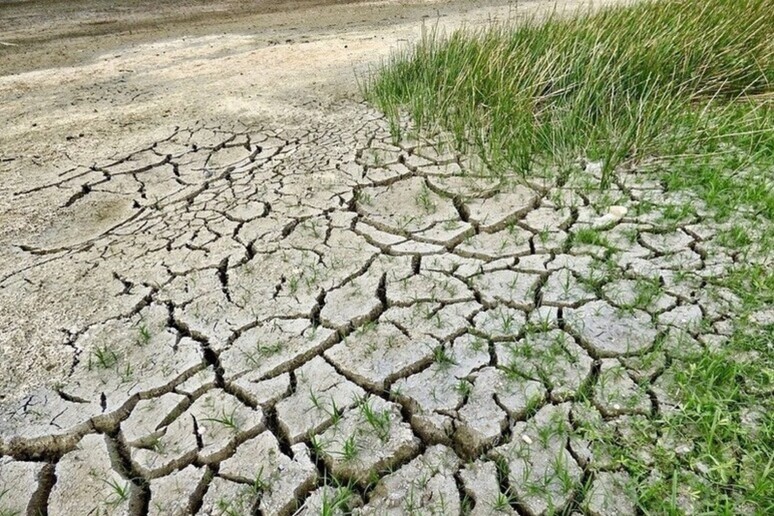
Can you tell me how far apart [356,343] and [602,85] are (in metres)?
2.35

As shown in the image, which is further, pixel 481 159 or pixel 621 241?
pixel 481 159

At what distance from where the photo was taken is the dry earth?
5.64 feet

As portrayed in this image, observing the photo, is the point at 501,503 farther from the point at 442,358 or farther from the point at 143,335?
the point at 143,335

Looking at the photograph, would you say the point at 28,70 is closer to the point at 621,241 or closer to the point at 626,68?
the point at 626,68

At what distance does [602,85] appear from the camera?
3602mm

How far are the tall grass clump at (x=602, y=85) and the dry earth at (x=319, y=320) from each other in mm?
248

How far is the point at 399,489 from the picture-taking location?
5.46 ft

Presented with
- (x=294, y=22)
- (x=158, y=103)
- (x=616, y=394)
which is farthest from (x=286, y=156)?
(x=294, y=22)

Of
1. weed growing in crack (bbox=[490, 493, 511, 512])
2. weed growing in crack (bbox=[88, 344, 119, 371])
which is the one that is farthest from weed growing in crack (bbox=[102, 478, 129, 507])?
weed growing in crack (bbox=[490, 493, 511, 512])

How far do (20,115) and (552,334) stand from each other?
163 inches

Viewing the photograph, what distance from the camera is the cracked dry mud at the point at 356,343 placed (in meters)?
1.70

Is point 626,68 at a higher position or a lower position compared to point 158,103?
higher

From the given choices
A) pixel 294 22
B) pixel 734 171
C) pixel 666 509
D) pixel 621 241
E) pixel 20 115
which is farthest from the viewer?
pixel 294 22

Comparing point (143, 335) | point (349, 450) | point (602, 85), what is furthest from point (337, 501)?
point (602, 85)
